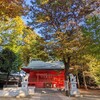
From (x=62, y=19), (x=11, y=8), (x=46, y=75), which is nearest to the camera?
(x=11, y=8)

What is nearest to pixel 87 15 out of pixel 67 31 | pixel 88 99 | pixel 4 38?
pixel 67 31

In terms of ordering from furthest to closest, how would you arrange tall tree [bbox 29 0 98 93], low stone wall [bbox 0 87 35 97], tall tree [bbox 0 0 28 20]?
tall tree [bbox 29 0 98 93] → low stone wall [bbox 0 87 35 97] → tall tree [bbox 0 0 28 20]

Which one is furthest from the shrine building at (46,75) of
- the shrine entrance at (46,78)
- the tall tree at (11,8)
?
the tall tree at (11,8)

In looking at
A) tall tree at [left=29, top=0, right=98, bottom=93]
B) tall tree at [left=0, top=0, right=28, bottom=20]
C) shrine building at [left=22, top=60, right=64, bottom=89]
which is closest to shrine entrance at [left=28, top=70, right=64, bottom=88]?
shrine building at [left=22, top=60, right=64, bottom=89]

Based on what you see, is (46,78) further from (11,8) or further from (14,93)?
(11,8)

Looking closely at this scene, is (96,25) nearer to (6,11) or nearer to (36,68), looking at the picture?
(6,11)

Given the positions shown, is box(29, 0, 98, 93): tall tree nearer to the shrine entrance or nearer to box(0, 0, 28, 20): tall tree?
box(0, 0, 28, 20): tall tree

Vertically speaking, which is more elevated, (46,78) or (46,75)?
(46,75)

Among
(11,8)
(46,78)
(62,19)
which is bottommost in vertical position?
(46,78)

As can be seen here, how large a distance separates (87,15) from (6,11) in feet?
33.9

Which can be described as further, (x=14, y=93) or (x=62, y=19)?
(x=62, y=19)

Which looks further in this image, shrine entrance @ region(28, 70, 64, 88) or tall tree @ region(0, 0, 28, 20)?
shrine entrance @ region(28, 70, 64, 88)

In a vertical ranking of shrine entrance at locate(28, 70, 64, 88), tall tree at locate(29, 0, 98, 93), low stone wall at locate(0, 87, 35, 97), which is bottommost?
low stone wall at locate(0, 87, 35, 97)

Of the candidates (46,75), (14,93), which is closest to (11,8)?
(14,93)
